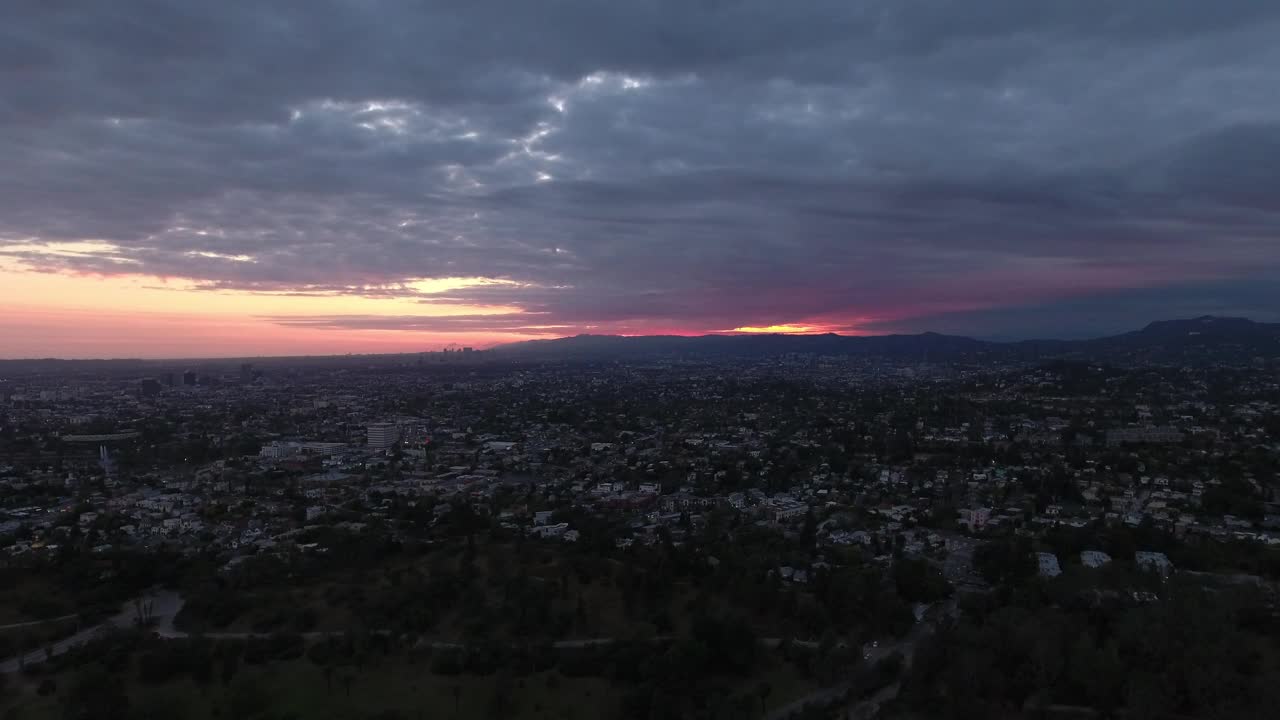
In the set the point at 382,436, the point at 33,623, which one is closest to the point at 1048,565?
the point at 33,623

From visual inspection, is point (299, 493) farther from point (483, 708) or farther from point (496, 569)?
point (483, 708)

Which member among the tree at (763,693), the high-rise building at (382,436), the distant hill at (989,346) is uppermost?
the distant hill at (989,346)

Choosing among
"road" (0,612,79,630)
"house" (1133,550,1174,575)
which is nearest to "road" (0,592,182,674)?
"road" (0,612,79,630)

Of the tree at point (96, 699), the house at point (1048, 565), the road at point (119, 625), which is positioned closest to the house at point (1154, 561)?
the house at point (1048, 565)

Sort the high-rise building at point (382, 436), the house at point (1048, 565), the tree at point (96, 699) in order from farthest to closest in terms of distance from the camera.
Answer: the high-rise building at point (382, 436), the house at point (1048, 565), the tree at point (96, 699)

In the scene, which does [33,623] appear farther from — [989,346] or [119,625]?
[989,346]

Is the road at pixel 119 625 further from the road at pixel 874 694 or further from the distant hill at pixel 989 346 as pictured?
the distant hill at pixel 989 346

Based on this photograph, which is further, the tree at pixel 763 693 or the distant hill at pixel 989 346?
the distant hill at pixel 989 346
